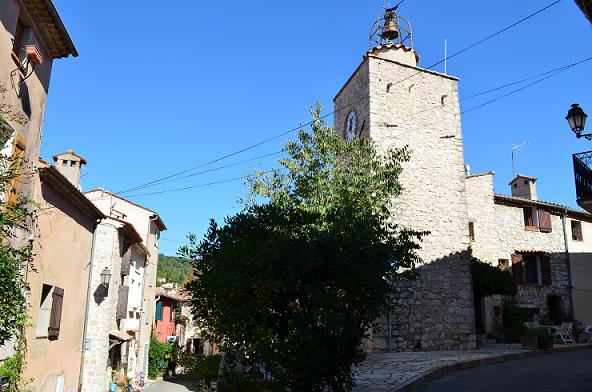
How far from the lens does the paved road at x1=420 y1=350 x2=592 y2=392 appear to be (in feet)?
31.9

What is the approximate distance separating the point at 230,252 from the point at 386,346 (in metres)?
11.3

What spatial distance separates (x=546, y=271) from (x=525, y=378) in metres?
16.4

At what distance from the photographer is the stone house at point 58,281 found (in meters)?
11.0

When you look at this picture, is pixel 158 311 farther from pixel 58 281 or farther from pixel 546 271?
pixel 546 271

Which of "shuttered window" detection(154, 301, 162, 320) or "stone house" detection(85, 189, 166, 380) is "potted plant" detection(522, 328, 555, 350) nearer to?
"stone house" detection(85, 189, 166, 380)

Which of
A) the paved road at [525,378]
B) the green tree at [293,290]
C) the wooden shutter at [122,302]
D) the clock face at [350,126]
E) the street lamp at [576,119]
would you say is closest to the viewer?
the green tree at [293,290]

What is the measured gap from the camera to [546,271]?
25422 mm

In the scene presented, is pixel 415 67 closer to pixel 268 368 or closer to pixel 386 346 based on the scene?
pixel 386 346

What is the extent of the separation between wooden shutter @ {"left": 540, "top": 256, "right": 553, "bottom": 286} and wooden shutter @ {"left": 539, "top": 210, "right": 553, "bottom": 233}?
4.73ft

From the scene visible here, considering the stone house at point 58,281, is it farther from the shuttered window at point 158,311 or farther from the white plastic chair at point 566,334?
the shuttered window at point 158,311

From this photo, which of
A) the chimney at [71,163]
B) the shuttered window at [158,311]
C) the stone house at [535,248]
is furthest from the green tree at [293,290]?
the shuttered window at [158,311]

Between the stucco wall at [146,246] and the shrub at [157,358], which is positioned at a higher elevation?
the stucco wall at [146,246]

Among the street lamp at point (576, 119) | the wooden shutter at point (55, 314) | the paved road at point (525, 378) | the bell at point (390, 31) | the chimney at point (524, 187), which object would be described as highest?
the bell at point (390, 31)

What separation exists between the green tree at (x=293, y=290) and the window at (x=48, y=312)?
217 inches
